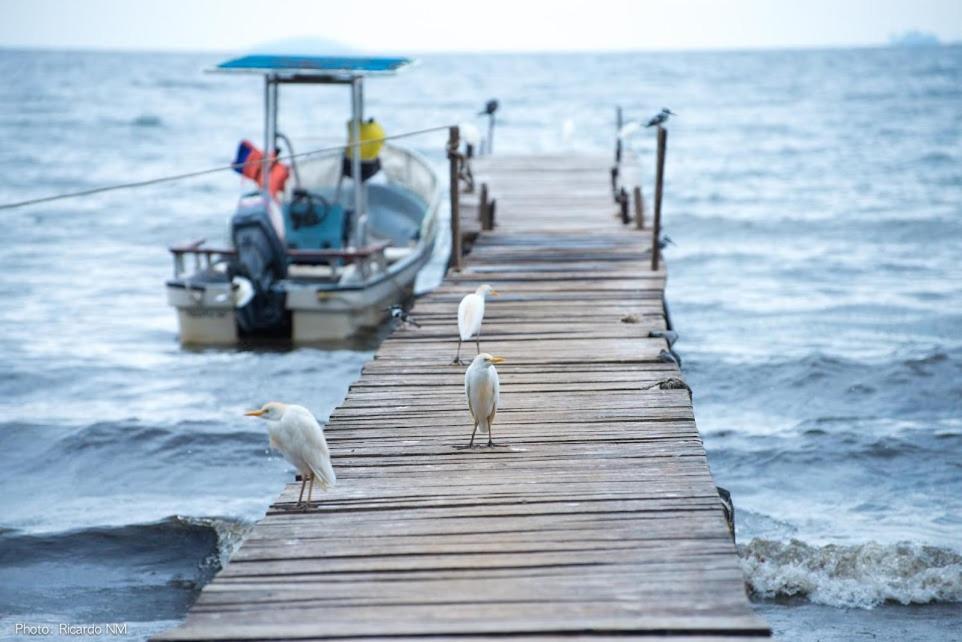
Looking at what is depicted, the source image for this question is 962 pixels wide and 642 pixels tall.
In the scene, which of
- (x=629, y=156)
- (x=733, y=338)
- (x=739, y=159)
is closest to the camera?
(x=733, y=338)

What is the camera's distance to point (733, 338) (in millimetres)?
15133

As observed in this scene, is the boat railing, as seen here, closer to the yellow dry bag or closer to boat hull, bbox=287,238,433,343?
boat hull, bbox=287,238,433,343

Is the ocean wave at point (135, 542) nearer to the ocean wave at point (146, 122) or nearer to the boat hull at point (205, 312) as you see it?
the boat hull at point (205, 312)

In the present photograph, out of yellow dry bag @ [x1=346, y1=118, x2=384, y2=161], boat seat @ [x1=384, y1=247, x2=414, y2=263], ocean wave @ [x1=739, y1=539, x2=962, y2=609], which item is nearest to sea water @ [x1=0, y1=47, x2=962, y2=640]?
ocean wave @ [x1=739, y1=539, x2=962, y2=609]

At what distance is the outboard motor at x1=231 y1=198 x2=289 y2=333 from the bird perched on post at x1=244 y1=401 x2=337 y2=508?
7.62 meters

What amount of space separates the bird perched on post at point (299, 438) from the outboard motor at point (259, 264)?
7.62 meters

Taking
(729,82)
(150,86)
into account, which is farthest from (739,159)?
(150,86)

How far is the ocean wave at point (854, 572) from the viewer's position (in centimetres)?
765

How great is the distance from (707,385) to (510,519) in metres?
7.93

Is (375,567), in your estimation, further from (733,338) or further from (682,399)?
(733,338)

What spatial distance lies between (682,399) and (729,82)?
219 ft

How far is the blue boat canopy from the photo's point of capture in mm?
13172

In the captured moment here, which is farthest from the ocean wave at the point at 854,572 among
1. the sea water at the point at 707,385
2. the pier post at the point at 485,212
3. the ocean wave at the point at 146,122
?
the ocean wave at the point at 146,122

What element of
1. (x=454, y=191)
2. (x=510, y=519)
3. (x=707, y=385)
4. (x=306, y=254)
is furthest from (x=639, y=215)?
(x=510, y=519)
